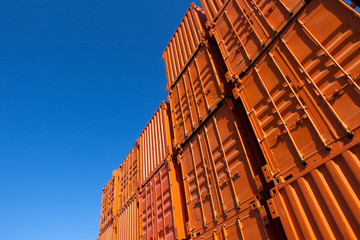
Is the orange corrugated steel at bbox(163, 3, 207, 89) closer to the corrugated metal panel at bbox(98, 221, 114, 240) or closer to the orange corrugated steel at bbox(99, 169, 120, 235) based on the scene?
the orange corrugated steel at bbox(99, 169, 120, 235)

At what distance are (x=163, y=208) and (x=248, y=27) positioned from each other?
21.0 ft

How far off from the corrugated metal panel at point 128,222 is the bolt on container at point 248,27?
7595mm

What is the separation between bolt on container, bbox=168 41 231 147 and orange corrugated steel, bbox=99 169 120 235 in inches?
332

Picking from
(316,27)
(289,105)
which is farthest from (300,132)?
(316,27)

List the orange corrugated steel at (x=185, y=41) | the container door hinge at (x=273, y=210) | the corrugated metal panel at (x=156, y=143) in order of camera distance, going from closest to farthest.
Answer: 1. the container door hinge at (x=273, y=210)
2. the orange corrugated steel at (x=185, y=41)
3. the corrugated metal panel at (x=156, y=143)

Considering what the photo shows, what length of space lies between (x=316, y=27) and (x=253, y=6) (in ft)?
7.03

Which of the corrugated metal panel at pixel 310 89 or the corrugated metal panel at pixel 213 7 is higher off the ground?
the corrugated metal panel at pixel 213 7

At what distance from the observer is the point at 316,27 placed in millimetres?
4246

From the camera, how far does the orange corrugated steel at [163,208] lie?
734cm

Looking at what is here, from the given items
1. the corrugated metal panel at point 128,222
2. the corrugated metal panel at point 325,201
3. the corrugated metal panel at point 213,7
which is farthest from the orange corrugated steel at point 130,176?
the corrugated metal panel at point 325,201

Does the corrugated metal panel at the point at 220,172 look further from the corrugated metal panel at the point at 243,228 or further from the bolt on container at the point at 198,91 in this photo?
the bolt on container at the point at 198,91

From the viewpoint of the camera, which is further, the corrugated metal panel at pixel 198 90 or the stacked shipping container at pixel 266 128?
the corrugated metal panel at pixel 198 90

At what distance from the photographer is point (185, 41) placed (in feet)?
30.7

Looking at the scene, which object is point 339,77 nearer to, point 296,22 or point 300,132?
point 300,132
